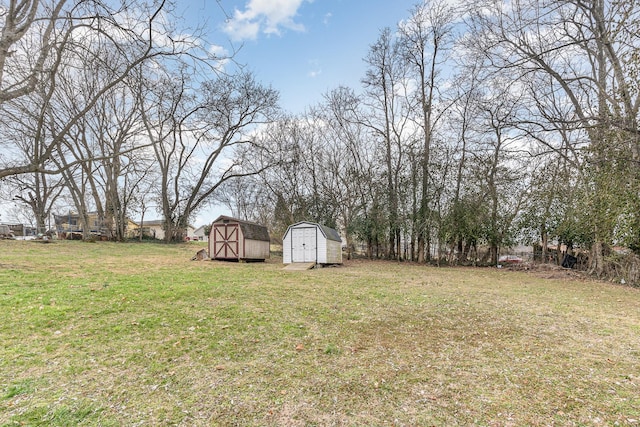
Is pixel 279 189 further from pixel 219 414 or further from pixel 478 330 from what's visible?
pixel 219 414

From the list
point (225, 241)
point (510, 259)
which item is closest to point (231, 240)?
point (225, 241)

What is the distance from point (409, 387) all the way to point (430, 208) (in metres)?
15.5

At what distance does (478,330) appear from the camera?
15.6 ft

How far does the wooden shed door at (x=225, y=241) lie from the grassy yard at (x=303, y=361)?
30.6 ft

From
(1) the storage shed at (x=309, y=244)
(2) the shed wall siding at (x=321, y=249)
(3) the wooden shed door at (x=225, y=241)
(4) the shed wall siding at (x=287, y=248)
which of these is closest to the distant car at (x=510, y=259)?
(1) the storage shed at (x=309, y=244)

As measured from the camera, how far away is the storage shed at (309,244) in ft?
48.0

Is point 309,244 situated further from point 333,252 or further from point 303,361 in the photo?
point 303,361

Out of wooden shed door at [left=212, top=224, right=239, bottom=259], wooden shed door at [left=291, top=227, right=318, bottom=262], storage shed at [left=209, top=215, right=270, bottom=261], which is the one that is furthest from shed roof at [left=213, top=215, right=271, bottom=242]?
wooden shed door at [left=291, top=227, right=318, bottom=262]

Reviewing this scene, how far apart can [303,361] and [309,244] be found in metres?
11.3

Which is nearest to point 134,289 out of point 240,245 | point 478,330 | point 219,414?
point 219,414

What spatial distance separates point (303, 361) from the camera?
3490 mm

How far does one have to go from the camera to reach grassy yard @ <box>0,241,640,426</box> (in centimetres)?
254

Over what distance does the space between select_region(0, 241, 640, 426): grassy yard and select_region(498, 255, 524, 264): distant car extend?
11.6m

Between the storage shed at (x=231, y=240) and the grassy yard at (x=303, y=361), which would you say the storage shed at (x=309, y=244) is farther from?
the grassy yard at (x=303, y=361)
